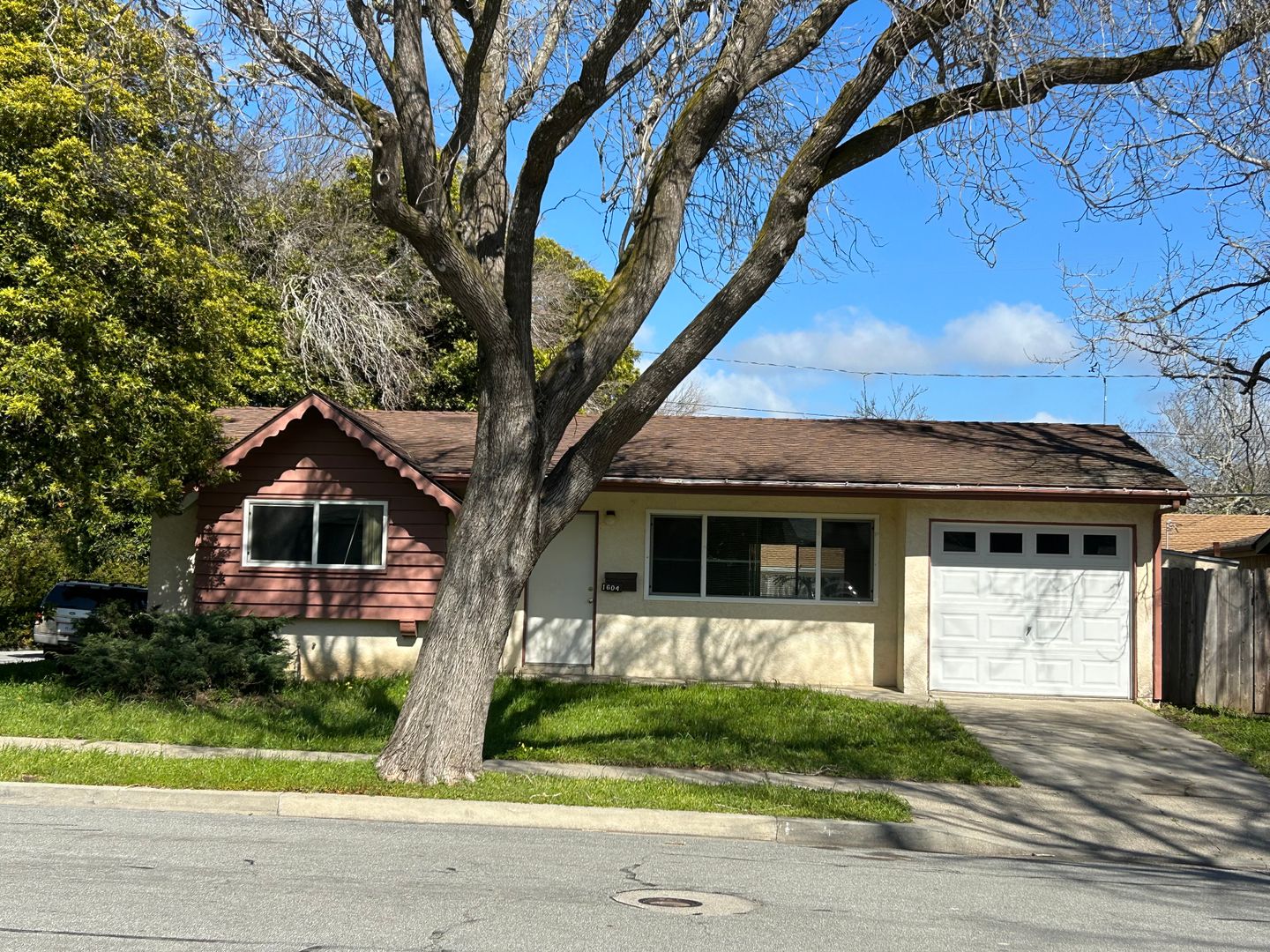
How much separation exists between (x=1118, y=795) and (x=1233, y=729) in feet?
13.3

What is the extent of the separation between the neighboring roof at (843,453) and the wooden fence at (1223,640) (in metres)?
1.42

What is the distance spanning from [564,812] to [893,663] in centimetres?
829

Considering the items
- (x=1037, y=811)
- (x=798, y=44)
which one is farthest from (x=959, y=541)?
(x=798, y=44)

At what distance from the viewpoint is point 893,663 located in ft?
54.2

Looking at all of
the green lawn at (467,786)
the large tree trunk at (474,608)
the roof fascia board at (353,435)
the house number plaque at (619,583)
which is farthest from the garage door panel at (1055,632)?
the large tree trunk at (474,608)

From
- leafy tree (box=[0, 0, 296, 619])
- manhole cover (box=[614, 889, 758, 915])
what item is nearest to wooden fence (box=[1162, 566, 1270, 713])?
manhole cover (box=[614, 889, 758, 915])

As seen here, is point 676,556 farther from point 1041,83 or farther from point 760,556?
point 1041,83

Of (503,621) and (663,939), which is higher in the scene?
(503,621)

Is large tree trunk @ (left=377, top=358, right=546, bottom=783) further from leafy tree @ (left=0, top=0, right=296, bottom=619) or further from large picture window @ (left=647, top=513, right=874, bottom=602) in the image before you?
large picture window @ (left=647, top=513, right=874, bottom=602)

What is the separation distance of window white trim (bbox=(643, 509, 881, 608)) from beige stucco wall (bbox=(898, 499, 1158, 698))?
27.8 inches

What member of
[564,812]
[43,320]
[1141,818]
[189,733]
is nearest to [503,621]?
[564,812]

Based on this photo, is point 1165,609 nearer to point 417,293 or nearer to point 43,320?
point 43,320

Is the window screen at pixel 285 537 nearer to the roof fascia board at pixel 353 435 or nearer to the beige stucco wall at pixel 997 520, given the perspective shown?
the roof fascia board at pixel 353 435

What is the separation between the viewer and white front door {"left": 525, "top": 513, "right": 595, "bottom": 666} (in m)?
16.9
